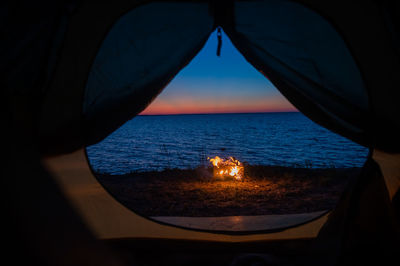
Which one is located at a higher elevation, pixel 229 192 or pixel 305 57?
pixel 305 57

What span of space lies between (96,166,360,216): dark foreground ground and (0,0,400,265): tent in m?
1.11

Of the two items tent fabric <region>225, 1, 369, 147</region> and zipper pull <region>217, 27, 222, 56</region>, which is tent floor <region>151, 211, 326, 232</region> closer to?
tent fabric <region>225, 1, 369, 147</region>

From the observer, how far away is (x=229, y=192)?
4.65 meters

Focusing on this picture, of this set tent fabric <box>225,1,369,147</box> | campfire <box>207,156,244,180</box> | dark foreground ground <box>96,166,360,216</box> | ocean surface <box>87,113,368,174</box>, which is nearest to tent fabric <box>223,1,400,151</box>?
tent fabric <box>225,1,369,147</box>

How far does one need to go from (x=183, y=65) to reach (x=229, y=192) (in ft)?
10.3

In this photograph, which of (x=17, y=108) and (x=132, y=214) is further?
(x=132, y=214)

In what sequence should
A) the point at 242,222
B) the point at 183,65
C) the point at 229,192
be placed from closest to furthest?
the point at 183,65, the point at 242,222, the point at 229,192

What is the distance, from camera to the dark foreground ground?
366 cm

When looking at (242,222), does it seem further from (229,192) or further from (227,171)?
(227,171)

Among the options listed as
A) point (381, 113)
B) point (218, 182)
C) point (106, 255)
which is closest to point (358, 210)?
point (381, 113)

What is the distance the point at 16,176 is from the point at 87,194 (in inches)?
58.0

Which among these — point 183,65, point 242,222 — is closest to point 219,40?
point 183,65

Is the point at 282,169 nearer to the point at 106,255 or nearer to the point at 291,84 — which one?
the point at 291,84

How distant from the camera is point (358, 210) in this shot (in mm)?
1569
